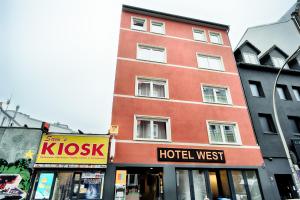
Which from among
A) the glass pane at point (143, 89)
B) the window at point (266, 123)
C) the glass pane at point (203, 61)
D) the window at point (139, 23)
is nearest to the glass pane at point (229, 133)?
the window at point (266, 123)

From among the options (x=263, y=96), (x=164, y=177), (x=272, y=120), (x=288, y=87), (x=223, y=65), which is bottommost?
(x=164, y=177)

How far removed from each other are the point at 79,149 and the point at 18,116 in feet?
68.5

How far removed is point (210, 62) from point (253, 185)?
935 centimetres

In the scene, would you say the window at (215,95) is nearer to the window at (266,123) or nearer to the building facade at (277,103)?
the building facade at (277,103)

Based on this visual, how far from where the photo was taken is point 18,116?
24.8 meters

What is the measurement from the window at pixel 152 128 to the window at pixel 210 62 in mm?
6180

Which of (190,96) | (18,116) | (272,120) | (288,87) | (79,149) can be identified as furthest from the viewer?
(18,116)

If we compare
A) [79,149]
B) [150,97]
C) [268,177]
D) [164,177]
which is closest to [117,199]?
[164,177]

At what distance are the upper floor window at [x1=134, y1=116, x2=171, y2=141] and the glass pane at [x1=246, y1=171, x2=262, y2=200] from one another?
5.32m

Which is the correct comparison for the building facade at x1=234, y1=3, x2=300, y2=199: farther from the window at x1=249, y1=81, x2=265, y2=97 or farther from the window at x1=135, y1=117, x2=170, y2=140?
the window at x1=135, y1=117, x2=170, y2=140

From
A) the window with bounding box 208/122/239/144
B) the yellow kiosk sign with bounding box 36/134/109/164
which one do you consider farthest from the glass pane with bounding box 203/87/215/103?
the yellow kiosk sign with bounding box 36/134/109/164

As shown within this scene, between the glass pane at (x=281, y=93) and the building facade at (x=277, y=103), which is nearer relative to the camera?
the building facade at (x=277, y=103)

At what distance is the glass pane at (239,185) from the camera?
10279mm

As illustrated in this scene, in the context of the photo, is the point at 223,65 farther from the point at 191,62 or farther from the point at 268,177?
the point at 268,177
